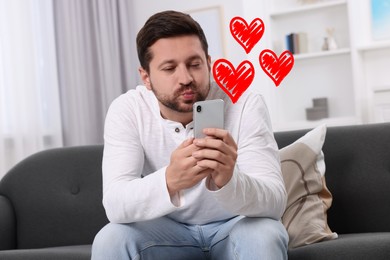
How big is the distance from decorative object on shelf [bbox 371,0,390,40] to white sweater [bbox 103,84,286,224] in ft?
10.4

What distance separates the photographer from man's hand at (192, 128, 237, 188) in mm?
1426

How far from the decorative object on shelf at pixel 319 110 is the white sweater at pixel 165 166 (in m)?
3.11

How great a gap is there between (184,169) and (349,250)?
621 millimetres

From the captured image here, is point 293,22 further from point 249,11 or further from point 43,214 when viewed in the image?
point 43,214

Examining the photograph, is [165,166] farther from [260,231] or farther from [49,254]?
[49,254]

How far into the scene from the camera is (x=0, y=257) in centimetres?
216

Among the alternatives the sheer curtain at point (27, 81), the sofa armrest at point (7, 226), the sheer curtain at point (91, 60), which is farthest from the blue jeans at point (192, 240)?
the sheer curtain at point (91, 60)

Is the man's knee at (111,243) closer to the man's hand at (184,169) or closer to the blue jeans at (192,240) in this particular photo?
the blue jeans at (192,240)

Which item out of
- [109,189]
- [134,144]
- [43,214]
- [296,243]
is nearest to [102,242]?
[109,189]

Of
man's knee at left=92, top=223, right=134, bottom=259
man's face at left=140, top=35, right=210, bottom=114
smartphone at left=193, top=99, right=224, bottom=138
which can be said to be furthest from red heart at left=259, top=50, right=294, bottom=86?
man's knee at left=92, top=223, right=134, bottom=259

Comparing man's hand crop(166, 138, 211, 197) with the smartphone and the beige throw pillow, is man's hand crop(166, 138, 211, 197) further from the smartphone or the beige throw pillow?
the beige throw pillow

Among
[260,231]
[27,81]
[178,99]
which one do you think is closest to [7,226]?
[178,99]

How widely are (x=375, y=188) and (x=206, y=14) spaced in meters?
3.40

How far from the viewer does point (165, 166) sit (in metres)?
1.77
